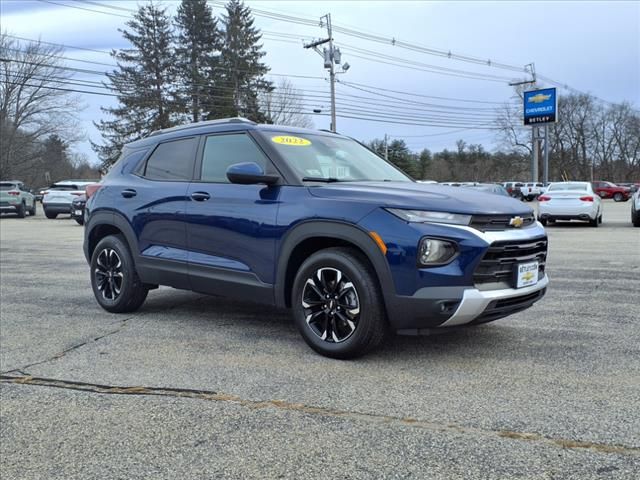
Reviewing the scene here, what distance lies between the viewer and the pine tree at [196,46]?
51.8 metres

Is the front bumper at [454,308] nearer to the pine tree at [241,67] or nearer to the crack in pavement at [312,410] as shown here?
the crack in pavement at [312,410]

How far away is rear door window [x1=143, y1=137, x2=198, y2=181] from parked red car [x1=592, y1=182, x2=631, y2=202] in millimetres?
49477

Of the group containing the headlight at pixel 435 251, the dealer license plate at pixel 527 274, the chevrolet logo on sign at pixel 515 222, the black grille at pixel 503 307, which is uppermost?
the chevrolet logo on sign at pixel 515 222

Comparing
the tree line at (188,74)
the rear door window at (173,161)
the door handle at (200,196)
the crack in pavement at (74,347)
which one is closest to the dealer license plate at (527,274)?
the door handle at (200,196)

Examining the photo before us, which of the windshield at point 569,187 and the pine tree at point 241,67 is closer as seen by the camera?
the windshield at point 569,187

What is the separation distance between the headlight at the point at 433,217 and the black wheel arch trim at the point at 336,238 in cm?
29

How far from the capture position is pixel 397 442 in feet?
9.39

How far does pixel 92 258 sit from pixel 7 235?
12685 mm

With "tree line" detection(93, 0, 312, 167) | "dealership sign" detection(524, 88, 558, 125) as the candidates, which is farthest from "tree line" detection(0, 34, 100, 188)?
"dealership sign" detection(524, 88, 558, 125)

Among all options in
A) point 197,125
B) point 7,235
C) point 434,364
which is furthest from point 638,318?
point 7,235

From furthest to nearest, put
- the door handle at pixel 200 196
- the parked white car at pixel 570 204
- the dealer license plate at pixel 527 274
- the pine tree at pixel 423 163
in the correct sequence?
the pine tree at pixel 423 163
the parked white car at pixel 570 204
the door handle at pixel 200 196
the dealer license plate at pixel 527 274

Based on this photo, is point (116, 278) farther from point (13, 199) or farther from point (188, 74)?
point (188, 74)

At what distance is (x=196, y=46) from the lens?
53125mm

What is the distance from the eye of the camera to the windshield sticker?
477cm
